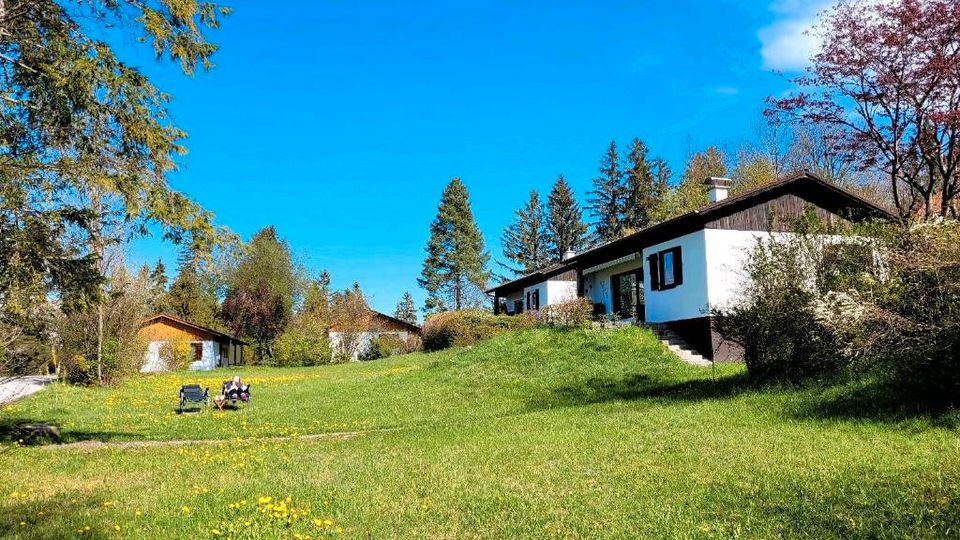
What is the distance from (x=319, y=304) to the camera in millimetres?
51906

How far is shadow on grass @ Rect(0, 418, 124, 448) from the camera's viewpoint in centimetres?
1176

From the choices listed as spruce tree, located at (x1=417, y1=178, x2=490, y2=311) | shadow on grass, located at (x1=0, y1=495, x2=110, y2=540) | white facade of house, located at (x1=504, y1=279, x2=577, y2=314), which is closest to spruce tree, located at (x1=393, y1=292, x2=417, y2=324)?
spruce tree, located at (x1=417, y1=178, x2=490, y2=311)

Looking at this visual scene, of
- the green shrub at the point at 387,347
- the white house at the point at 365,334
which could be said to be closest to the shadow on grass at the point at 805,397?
the white house at the point at 365,334

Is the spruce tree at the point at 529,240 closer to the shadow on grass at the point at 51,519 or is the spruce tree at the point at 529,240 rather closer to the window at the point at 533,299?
the window at the point at 533,299

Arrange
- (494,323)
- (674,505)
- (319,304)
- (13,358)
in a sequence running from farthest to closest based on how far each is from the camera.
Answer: (319,304)
(494,323)
(13,358)
(674,505)

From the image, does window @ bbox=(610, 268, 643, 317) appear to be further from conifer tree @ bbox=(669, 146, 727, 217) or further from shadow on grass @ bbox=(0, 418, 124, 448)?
shadow on grass @ bbox=(0, 418, 124, 448)

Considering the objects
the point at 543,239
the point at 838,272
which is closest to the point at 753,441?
the point at 838,272

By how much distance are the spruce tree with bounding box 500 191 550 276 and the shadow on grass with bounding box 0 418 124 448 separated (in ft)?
166

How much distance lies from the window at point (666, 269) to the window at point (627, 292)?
3.64 m

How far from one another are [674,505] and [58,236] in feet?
30.7

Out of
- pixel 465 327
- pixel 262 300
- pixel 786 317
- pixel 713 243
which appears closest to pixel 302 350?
pixel 262 300

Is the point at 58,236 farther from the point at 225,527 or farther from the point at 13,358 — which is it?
the point at 225,527

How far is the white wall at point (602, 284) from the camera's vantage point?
29000 millimetres

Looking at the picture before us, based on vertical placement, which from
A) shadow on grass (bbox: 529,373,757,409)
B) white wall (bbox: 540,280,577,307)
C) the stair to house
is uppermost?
white wall (bbox: 540,280,577,307)
